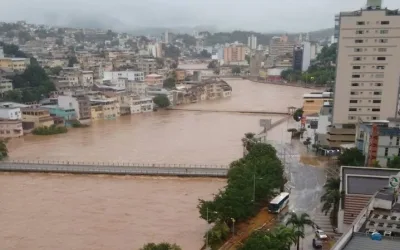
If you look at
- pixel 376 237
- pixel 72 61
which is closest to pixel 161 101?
pixel 72 61

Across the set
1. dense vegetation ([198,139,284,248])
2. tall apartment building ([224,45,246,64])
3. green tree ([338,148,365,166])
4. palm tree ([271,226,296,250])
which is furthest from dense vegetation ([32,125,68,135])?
tall apartment building ([224,45,246,64])


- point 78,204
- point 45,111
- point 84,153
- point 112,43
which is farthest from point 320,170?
point 112,43

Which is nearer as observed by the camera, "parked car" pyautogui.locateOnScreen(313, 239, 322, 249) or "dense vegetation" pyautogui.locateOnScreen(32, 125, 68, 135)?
"parked car" pyautogui.locateOnScreen(313, 239, 322, 249)

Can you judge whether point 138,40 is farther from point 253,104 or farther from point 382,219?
point 382,219

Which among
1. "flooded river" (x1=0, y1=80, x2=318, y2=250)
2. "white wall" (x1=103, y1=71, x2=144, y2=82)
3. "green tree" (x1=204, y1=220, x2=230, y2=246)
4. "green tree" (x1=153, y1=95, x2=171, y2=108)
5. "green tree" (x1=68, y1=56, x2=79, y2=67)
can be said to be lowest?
"flooded river" (x1=0, y1=80, x2=318, y2=250)

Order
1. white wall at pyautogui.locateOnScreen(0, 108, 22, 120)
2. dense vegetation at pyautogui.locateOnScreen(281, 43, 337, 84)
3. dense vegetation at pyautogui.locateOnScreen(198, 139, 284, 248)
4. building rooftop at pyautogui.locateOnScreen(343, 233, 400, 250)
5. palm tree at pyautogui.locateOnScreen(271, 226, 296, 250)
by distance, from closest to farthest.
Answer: building rooftop at pyautogui.locateOnScreen(343, 233, 400, 250) → palm tree at pyautogui.locateOnScreen(271, 226, 296, 250) → dense vegetation at pyautogui.locateOnScreen(198, 139, 284, 248) → white wall at pyautogui.locateOnScreen(0, 108, 22, 120) → dense vegetation at pyautogui.locateOnScreen(281, 43, 337, 84)

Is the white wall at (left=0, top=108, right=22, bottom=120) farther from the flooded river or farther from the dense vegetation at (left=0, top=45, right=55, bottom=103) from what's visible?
the dense vegetation at (left=0, top=45, right=55, bottom=103)
